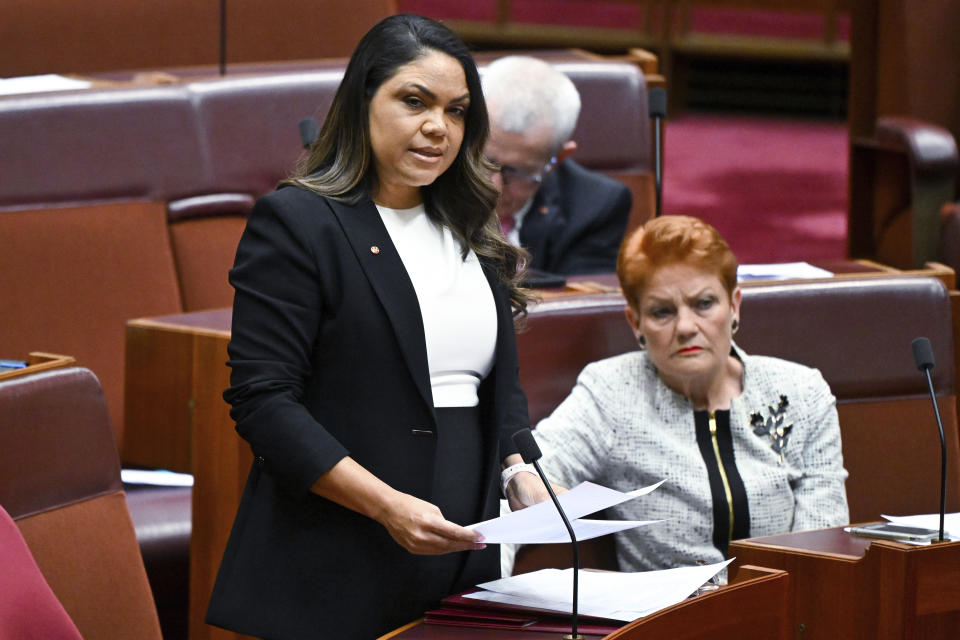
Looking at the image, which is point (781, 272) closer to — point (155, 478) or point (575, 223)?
point (575, 223)

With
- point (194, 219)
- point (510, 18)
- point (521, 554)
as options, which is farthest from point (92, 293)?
point (510, 18)

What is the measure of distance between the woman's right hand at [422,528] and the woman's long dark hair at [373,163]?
186 millimetres

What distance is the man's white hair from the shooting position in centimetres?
152

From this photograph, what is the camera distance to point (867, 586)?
983 mm

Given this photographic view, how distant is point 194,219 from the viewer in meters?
1.62

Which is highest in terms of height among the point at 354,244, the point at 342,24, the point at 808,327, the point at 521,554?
the point at 342,24

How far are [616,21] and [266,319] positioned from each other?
11.1 ft

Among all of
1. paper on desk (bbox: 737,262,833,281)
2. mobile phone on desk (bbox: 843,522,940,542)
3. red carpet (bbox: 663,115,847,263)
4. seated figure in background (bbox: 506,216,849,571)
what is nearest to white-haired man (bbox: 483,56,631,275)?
paper on desk (bbox: 737,262,833,281)

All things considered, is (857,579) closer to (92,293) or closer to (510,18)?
(92,293)

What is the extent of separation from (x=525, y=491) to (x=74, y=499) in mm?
365

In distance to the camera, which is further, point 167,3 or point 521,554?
point 167,3

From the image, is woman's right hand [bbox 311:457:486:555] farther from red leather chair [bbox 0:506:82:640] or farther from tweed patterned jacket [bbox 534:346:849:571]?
tweed patterned jacket [bbox 534:346:849:571]

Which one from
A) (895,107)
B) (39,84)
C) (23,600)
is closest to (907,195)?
(895,107)

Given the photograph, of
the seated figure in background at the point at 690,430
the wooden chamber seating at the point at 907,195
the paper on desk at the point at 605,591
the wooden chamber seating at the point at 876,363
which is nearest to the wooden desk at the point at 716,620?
the paper on desk at the point at 605,591
